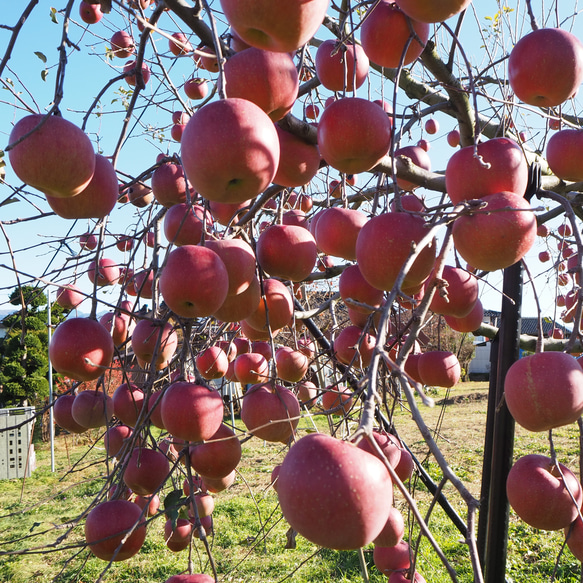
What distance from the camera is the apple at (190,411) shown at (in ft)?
3.53

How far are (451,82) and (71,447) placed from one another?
29.3 ft

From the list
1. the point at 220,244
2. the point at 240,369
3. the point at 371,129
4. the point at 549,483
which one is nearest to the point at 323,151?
the point at 371,129

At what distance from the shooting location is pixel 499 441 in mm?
1335

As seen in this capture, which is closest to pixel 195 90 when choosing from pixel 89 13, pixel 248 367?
pixel 89 13

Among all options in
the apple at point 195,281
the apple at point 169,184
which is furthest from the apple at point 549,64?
the apple at point 169,184

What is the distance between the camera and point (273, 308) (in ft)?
4.11

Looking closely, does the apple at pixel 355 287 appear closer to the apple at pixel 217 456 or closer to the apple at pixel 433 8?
the apple at pixel 217 456

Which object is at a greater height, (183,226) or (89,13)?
(89,13)

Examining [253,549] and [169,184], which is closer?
[169,184]

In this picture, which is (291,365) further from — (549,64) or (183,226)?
(549,64)

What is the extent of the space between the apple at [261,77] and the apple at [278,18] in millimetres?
139

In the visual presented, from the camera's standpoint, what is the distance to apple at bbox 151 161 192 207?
54.7 inches

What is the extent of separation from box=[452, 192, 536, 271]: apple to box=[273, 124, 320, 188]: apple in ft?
1.22

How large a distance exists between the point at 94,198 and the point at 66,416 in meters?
0.90
